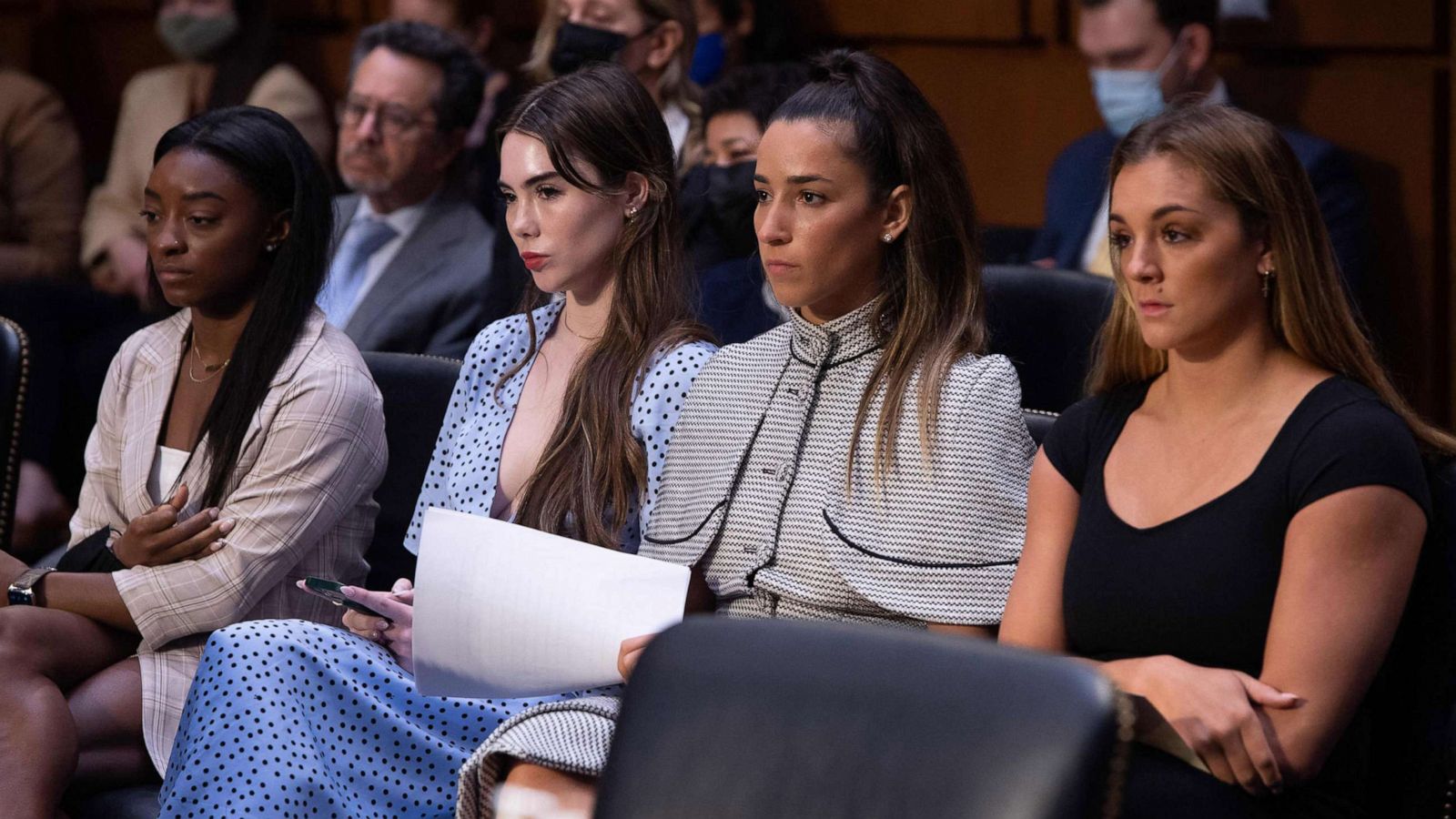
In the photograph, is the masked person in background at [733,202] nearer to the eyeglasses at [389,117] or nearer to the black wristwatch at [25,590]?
the eyeglasses at [389,117]

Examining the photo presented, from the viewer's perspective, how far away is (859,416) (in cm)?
219

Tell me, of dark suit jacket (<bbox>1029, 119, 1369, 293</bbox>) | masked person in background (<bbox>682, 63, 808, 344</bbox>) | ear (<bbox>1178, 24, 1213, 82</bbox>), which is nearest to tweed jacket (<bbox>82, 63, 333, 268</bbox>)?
masked person in background (<bbox>682, 63, 808, 344</bbox>)

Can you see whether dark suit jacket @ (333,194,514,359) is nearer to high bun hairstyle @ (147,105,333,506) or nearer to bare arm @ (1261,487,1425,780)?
high bun hairstyle @ (147,105,333,506)

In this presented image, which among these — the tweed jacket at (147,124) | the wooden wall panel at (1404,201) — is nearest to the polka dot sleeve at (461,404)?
the wooden wall panel at (1404,201)

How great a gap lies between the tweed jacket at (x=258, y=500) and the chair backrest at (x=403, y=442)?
0.12m

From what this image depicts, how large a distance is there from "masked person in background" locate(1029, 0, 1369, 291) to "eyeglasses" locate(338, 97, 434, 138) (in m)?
1.44

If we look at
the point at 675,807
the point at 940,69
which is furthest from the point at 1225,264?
the point at 940,69

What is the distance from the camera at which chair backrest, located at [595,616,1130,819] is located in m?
1.22

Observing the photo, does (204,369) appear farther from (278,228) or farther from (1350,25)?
(1350,25)

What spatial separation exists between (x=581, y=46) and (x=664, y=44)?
187mm

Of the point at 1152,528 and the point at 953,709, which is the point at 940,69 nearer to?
the point at 1152,528

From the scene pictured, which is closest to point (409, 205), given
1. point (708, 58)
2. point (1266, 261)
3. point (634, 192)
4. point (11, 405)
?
point (708, 58)

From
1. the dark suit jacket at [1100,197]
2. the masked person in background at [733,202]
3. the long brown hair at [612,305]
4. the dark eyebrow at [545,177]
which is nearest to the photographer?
the long brown hair at [612,305]

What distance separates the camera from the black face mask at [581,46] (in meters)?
4.02
